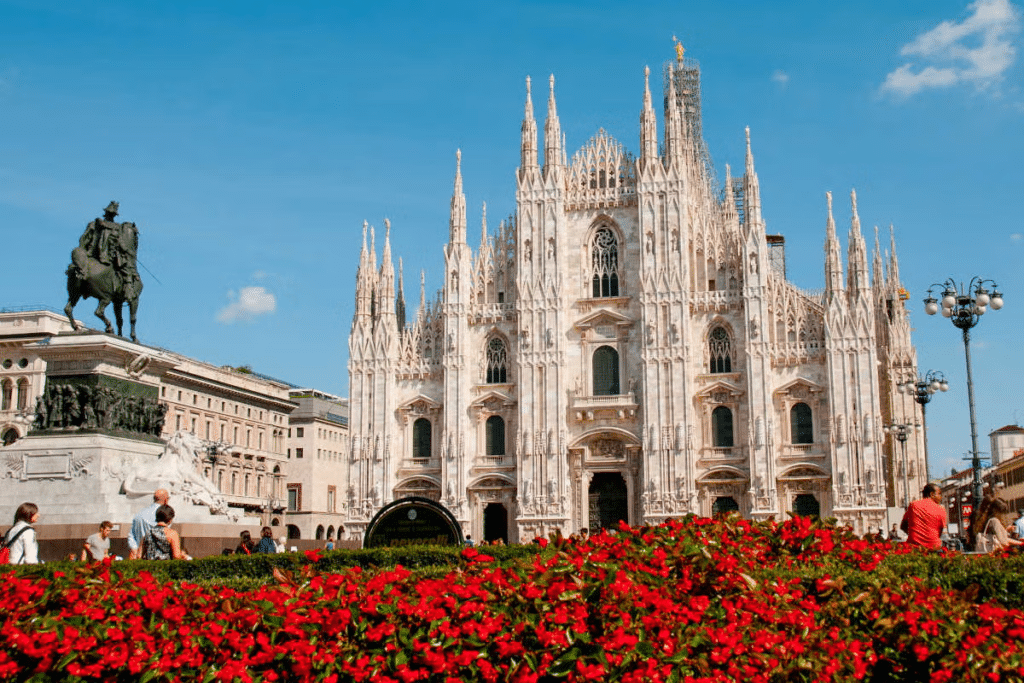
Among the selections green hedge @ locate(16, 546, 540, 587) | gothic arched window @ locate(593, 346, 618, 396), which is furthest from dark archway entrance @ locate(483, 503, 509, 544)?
green hedge @ locate(16, 546, 540, 587)

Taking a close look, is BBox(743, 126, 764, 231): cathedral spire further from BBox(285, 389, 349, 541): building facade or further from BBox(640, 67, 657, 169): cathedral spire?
BBox(285, 389, 349, 541): building facade

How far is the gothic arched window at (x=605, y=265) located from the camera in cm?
4753

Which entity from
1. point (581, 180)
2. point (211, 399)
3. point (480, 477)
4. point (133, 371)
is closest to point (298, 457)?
point (211, 399)

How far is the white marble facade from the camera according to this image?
4372 centimetres

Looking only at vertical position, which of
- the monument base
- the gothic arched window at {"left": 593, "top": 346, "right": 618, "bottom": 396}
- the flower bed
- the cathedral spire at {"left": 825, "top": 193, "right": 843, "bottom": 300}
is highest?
the cathedral spire at {"left": 825, "top": 193, "right": 843, "bottom": 300}

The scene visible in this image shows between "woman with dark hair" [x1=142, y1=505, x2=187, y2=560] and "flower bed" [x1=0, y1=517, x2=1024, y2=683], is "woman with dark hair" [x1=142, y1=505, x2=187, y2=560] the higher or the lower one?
the higher one

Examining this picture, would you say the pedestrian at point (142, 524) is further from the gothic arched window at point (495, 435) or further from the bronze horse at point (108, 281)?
the gothic arched window at point (495, 435)

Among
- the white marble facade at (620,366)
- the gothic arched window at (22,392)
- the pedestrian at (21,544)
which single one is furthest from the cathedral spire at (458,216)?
the pedestrian at (21,544)

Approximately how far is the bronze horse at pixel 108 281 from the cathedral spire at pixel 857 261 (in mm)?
33263

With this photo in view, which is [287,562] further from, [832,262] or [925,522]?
[832,262]

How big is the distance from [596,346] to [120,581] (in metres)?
38.8

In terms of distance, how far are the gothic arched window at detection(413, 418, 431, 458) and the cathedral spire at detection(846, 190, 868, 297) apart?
782 inches

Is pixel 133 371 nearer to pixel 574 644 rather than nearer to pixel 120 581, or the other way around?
pixel 120 581

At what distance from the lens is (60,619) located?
7.91 meters
